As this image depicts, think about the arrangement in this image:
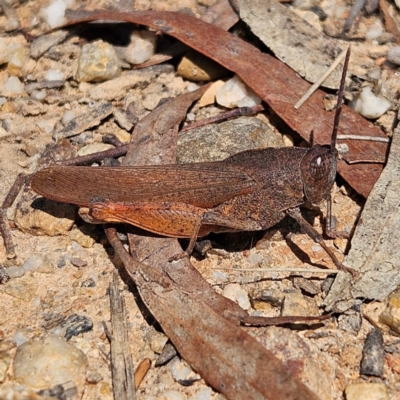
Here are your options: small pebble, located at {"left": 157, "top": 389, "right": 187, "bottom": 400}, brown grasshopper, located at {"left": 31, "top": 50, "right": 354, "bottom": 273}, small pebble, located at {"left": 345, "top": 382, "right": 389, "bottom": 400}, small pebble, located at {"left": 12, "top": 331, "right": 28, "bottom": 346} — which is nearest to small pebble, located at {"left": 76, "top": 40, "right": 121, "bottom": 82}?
brown grasshopper, located at {"left": 31, "top": 50, "right": 354, "bottom": 273}

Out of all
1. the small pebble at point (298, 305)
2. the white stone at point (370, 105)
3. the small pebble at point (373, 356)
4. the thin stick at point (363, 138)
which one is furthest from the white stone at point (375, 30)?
the small pebble at point (373, 356)

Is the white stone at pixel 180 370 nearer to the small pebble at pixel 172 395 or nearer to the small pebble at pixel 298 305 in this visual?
the small pebble at pixel 172 395

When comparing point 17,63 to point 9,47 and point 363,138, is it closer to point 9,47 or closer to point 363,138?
point 9,47

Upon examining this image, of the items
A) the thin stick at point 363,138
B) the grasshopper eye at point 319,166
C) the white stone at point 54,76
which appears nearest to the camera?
the grasshopper eye at point 319,166

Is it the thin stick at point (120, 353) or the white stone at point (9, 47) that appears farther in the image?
the white stone at point (9, 47)

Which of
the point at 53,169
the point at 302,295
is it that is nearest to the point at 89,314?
the point at 53,169

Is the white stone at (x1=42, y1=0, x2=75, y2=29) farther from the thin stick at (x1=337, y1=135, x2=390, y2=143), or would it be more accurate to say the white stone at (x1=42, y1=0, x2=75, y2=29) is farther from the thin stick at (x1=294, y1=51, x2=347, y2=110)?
the thin stick at (x1=337, y1=135, x2=390, y2=143)
